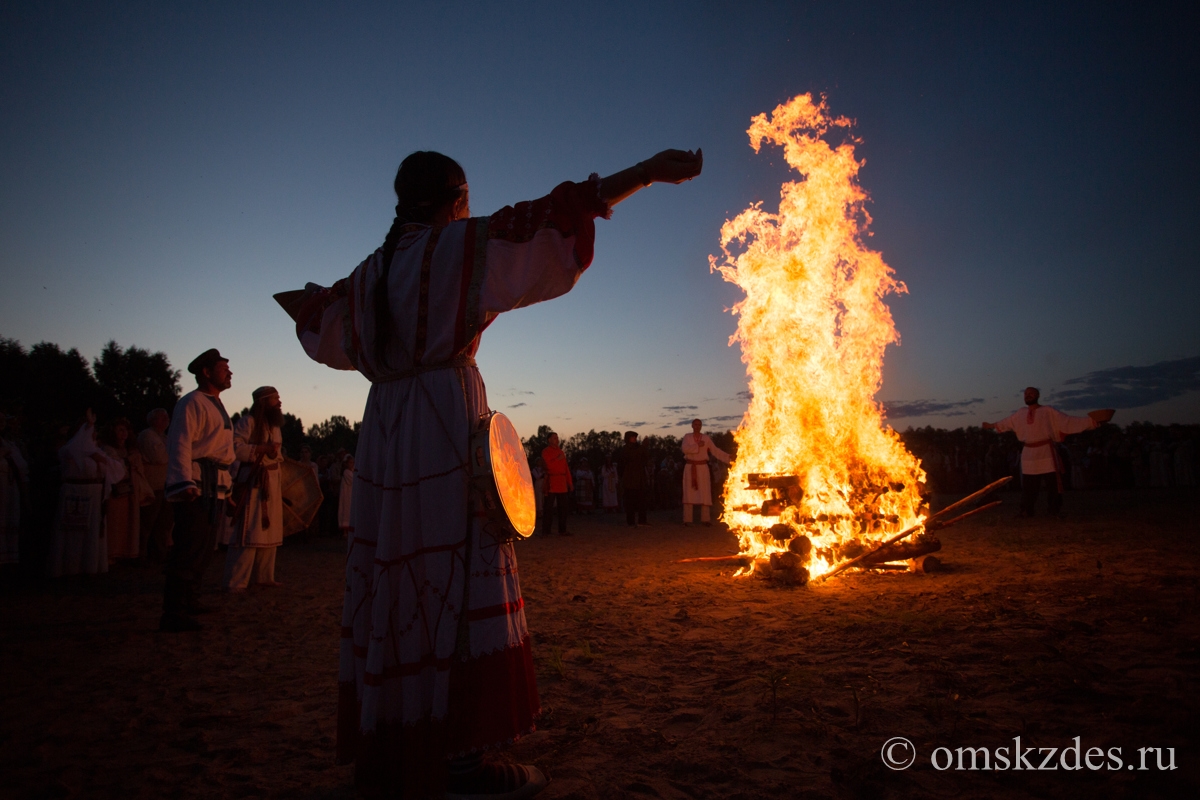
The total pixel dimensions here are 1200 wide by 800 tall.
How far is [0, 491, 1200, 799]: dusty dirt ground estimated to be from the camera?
97.3 inches

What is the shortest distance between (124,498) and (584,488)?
16640 millimetres

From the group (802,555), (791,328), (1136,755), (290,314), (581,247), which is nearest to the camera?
(581,247)

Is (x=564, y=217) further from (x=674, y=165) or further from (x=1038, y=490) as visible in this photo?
(x=1038, y=490)

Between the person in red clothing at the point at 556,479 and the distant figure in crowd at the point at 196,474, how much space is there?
9.24 meters

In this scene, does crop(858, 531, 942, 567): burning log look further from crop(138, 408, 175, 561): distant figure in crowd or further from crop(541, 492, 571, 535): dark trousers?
crop(138, 408, 175, 561): distant figure in crowd

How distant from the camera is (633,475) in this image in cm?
1602

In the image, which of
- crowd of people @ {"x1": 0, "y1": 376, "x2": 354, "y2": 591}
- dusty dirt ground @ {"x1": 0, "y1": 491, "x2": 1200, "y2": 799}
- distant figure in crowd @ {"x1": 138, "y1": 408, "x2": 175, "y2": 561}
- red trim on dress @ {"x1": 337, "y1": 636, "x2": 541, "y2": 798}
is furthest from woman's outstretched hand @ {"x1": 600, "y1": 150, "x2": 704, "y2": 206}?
distant figure in crowd @ {"x1": 138, "y1": 408, "x2": 175, "y2": 561}

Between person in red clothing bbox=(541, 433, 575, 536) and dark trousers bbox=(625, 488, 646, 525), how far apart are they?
73.3 inches

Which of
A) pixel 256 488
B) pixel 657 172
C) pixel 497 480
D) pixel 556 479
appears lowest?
pixel 556 479

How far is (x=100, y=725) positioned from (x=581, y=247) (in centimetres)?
359

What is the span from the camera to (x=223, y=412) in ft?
19.1

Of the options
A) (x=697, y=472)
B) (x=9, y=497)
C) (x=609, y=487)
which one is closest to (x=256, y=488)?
(x=9, y=497)

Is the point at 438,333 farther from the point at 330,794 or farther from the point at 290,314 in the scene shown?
the point at 330,794

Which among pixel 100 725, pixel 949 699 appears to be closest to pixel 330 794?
pixel 100 725
